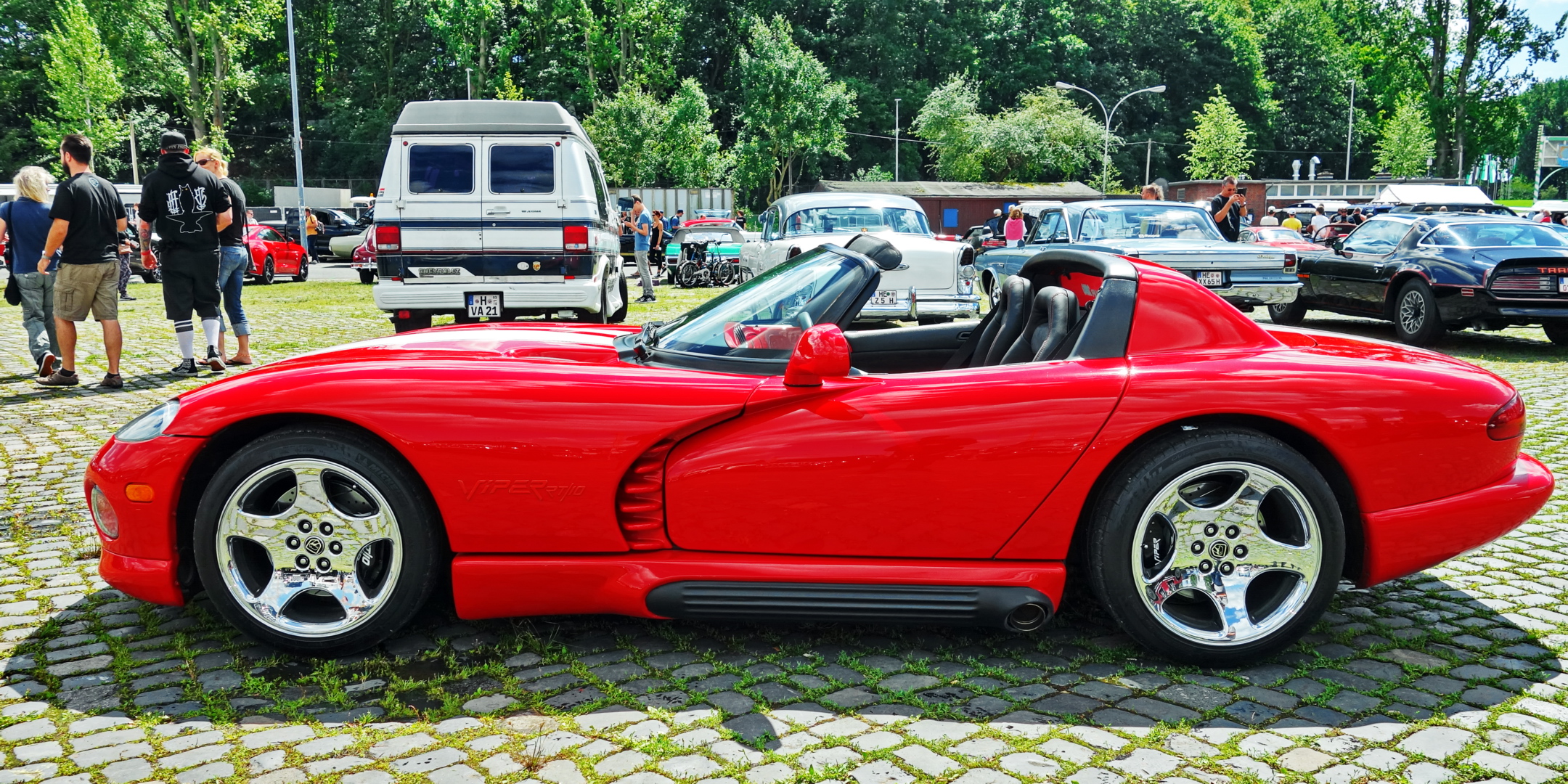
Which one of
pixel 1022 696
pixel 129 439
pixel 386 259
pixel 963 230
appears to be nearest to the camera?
pixel 1022 696

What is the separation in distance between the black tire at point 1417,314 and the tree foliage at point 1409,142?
66.3 meters

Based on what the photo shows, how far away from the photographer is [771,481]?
3.06 meters

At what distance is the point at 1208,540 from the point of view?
3.20m

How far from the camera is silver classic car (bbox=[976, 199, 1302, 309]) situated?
11.5 metres

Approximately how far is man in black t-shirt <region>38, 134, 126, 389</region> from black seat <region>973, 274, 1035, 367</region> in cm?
684

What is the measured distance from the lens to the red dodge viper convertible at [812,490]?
3.08 meters

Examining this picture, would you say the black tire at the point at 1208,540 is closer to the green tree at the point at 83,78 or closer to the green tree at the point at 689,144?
the green tree at the point at 689,144

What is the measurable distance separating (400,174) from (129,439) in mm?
7603

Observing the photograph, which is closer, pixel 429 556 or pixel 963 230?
pixel 429 556

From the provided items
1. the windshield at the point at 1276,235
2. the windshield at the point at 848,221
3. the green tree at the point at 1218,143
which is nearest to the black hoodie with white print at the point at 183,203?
the windshield at the point at 848,221

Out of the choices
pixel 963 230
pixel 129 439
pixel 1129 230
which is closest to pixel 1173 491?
pixel 129 439

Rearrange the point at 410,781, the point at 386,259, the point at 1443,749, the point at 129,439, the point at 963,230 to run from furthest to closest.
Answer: the point at 963,230
the point at 386,259
the point at 129,439
the point at 1443,749
the point at 410,781

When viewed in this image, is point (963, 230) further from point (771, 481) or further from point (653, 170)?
point (771, 481)

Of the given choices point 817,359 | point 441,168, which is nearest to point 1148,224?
point 441,168
